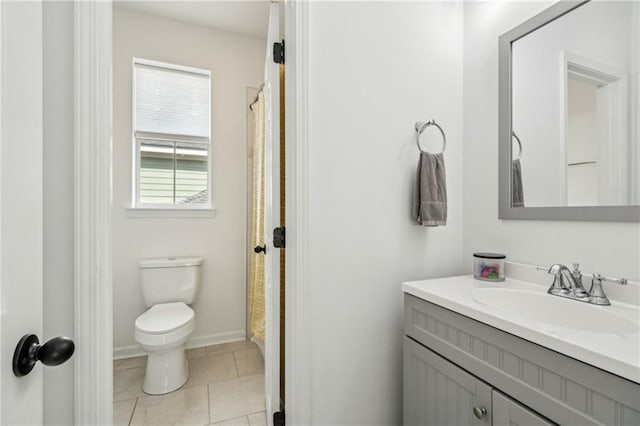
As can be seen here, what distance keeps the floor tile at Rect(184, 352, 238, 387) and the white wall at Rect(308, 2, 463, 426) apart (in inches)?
43.4

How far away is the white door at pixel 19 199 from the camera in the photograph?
423mm

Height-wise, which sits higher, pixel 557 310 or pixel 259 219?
pixel 259 219

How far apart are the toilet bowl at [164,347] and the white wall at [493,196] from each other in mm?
1741

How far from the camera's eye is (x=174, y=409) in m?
1.67

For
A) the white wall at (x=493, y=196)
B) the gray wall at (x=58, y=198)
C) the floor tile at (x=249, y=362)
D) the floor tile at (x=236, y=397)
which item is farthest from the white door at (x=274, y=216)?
the white wall at (x=493, y=196)

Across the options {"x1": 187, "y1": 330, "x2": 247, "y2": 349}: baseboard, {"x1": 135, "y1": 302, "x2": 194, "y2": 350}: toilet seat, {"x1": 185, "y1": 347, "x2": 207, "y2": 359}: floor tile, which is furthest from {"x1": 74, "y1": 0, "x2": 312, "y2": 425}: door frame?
{"x1": 187, "y1": 330, "x2": 247, "y2": 349}: baseboard

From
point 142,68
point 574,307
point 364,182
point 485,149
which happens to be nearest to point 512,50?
point 485,149

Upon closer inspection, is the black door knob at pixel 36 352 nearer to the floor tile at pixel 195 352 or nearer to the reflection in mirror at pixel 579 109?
the reflection in mirror at pixel 579 109

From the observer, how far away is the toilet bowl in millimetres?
1756

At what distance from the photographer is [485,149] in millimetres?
1435

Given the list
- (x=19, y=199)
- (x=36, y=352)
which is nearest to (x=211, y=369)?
(x=36, y=352)

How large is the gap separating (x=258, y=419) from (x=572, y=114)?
2.05 m

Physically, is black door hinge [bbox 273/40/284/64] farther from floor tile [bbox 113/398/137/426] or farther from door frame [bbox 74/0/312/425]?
floor tile [bbox 113/398/137/426]

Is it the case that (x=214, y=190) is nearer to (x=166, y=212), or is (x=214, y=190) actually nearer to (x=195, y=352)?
(x=166, y=212)
